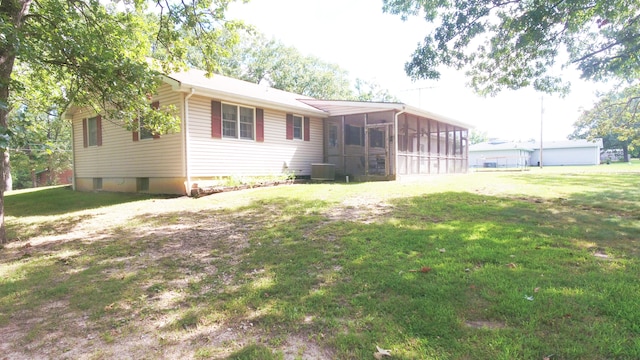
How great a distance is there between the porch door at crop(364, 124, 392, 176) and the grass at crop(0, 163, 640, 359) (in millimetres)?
7556

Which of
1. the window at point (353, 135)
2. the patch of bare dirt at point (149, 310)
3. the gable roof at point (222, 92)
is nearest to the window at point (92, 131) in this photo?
the gable roof at point (222, 92)

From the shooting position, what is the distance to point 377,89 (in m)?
39.2

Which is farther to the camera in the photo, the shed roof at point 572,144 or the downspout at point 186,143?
the shed roof at point 572,144

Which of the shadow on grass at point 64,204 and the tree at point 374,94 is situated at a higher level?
the tree at point 374,94

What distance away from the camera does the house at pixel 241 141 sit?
11180mm

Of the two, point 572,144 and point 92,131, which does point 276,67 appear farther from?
point 572,144

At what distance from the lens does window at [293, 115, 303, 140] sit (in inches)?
575

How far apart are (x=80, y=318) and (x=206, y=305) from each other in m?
1.05

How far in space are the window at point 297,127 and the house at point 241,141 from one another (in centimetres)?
4

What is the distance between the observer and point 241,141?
40.8 feet

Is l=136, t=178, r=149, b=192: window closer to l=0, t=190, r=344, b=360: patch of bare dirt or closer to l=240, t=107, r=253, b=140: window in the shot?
l=240, t=107, r=253, b=140: window

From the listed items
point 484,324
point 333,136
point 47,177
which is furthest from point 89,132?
point 47,177

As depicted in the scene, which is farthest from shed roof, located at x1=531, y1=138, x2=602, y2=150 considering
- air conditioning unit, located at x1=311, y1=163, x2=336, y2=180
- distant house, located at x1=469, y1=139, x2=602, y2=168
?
air conditioning unit, located at x1=311, y1=163, x2=336, y2=180

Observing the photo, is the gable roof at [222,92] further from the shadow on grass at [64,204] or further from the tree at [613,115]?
the tree at [613,115]
